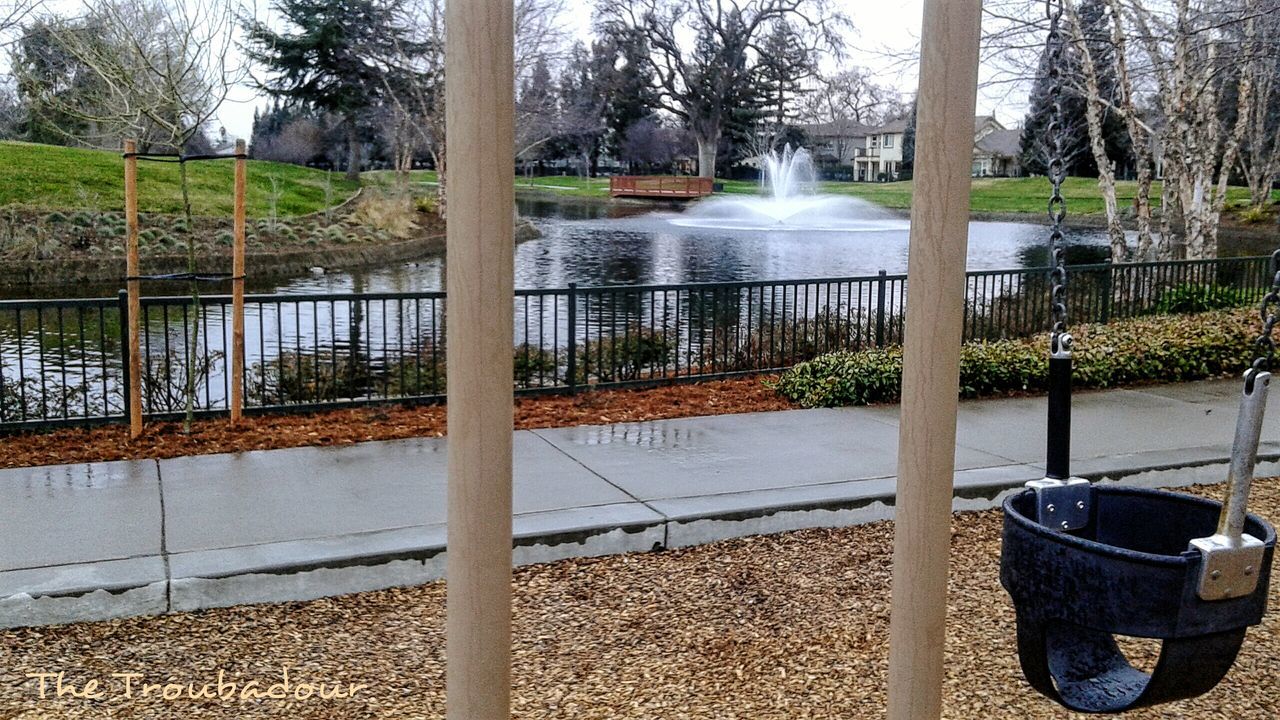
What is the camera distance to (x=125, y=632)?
413cm

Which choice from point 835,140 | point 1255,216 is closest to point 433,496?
point 1255,216

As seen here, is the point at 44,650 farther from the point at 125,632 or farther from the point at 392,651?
the point at 392,651

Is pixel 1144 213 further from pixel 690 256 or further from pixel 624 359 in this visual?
pixel 690 256

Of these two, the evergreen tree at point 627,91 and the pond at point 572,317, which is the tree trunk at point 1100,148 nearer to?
the pond at point 572,317

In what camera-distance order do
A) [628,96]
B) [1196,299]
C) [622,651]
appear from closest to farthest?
[622,651] → [1196,299] → [628,96]

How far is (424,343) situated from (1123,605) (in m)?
11.0

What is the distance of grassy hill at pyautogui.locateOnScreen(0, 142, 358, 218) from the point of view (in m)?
27.1

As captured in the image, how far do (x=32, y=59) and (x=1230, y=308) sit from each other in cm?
1635

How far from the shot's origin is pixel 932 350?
236cm

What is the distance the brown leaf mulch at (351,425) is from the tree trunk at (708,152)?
53365 mm

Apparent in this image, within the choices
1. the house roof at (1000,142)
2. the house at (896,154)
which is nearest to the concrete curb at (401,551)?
the house at (896,154)

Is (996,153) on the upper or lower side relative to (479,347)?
upper

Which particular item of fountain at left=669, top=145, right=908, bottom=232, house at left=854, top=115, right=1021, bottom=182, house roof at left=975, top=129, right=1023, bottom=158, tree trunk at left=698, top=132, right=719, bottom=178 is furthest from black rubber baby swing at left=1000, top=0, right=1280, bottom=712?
house roof at left=975, top=129, right=1023, bottom=158

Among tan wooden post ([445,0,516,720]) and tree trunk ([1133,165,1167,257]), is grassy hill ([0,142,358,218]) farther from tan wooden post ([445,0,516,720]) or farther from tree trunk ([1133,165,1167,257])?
tan wooden post ([445,0,516,720])
